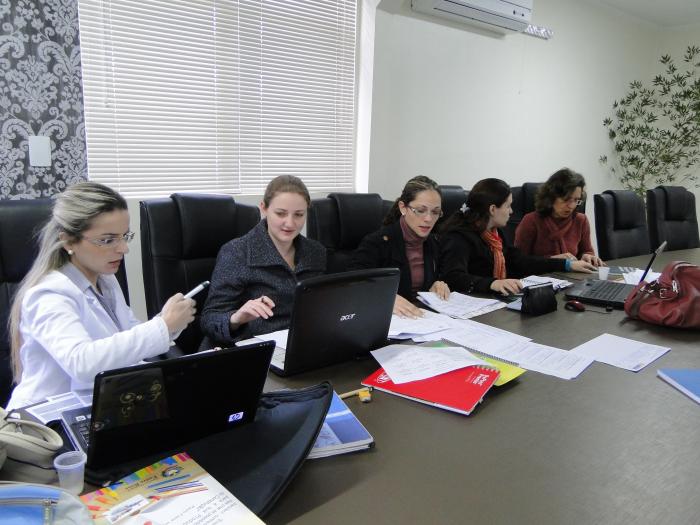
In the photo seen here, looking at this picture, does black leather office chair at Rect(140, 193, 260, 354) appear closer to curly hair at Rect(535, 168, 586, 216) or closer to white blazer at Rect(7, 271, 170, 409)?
white blazer at Rect(7, 271, 170, 409)

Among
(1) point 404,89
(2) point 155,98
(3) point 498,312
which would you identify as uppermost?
(1) point 404,89

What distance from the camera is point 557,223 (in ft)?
9.76

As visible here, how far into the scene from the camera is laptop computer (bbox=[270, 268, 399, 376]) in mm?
1073

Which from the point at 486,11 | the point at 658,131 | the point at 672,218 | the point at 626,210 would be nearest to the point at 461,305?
the point at 626,210

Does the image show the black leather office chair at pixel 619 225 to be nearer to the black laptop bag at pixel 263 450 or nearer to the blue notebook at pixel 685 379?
the blue notebook at pixel 685 379

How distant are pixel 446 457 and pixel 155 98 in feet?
8.15

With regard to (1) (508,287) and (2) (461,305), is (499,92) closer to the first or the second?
(1) (508,287)

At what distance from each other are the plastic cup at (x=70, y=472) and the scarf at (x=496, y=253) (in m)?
2.04

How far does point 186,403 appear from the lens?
2.59 ft

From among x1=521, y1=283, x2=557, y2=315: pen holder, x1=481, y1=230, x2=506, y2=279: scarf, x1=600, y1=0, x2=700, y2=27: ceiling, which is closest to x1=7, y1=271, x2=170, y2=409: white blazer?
x1=521, y1=283, x2=557, y2=315: pen holder

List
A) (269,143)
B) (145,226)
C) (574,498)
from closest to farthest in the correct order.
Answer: (574,498) → (145,226) → (269,143)

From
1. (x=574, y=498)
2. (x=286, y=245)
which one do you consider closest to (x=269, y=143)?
(x=286, y=245)

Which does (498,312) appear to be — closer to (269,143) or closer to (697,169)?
(269,143)

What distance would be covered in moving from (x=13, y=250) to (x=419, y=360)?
3.75 feet
